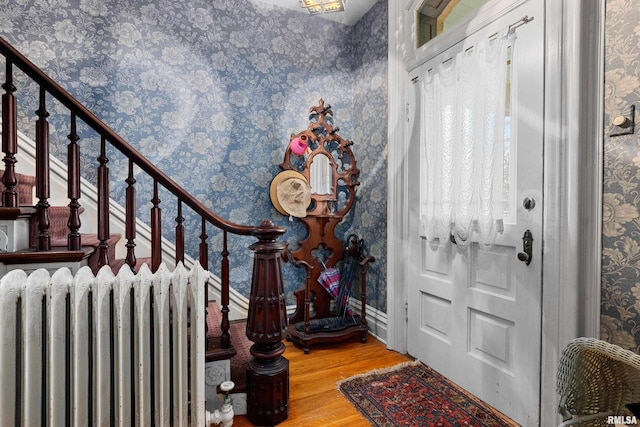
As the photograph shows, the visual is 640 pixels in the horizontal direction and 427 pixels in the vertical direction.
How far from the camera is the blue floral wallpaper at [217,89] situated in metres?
2.30

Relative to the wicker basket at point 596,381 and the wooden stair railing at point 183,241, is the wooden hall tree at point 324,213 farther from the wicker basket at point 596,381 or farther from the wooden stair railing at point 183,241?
the wicker basket at point 596,381

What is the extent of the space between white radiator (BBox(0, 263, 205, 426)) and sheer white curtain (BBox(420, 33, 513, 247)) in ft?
4.81

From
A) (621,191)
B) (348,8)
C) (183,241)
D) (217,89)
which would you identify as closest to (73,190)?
(183,241)

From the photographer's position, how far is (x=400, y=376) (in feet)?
6.75

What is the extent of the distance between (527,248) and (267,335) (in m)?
1.35

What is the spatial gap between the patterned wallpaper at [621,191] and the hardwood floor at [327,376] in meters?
1.19

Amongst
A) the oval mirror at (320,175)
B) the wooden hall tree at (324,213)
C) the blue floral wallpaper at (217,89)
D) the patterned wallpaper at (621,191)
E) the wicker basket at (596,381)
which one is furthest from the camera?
the oval mirror at (320,175)

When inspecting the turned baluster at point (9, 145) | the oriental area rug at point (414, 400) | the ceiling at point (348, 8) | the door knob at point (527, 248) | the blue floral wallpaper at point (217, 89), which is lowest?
the oriental area rug at point (414, 400)

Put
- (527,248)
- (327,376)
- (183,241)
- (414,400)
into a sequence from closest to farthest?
(527,248)
(183,241)
(414,400)
(327,376)

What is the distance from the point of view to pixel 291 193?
2766 mm

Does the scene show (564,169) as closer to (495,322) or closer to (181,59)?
(495,322)

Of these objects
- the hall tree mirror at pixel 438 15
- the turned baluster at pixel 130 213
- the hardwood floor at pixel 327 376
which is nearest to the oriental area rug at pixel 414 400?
the hardwood floor at pixel 327 376

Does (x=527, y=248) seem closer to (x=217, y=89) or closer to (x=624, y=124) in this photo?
(x=624, y=124)

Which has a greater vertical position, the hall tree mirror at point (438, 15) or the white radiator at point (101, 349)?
the hall tree mirror at point (438, 15)
